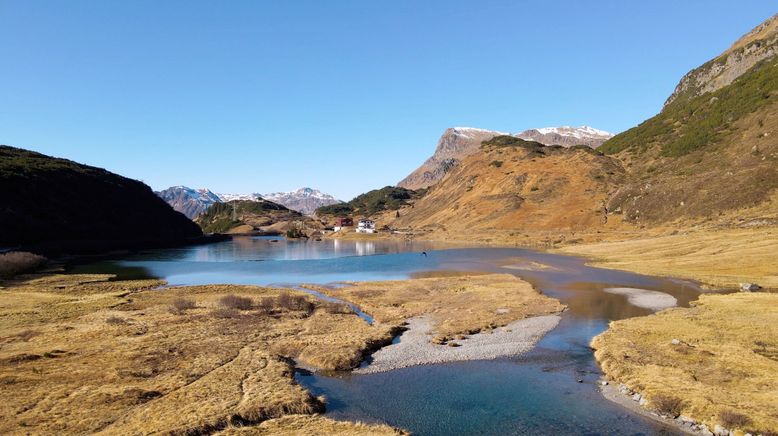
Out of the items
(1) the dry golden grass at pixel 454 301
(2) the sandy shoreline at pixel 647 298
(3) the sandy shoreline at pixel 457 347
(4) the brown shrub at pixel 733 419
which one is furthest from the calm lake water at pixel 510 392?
(1) the dry golden grass at pixel 454 301

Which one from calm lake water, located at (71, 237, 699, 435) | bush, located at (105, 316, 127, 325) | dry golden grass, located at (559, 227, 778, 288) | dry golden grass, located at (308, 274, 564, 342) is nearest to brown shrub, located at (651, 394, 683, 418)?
calm lake water, located at (71, 237, 699, 435)

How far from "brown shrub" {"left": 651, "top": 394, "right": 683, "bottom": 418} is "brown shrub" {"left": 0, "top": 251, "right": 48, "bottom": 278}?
332 feet

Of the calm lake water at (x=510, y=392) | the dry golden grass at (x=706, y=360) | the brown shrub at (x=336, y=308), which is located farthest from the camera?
the brown shrub at (x=336, y=308)

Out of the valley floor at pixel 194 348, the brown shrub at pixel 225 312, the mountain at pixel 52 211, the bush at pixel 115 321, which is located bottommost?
the valley floor at pixel 194 348

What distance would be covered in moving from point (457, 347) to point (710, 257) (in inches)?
2524

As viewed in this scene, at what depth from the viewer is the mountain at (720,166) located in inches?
4633

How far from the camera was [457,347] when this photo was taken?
38.4m

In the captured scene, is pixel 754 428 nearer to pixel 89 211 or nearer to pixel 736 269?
pixel 736 269

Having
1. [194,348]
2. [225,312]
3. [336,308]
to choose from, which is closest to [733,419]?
[194,348]

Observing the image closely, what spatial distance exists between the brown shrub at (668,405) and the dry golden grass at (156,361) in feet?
63.0

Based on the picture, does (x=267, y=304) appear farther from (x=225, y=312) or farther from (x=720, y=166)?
(x=720, y=166)

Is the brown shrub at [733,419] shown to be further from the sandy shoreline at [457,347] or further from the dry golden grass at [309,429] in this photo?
the dry golden grass at [309,429]

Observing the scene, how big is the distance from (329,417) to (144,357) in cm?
1806

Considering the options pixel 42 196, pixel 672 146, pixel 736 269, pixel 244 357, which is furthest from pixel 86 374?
pixel 672 146
